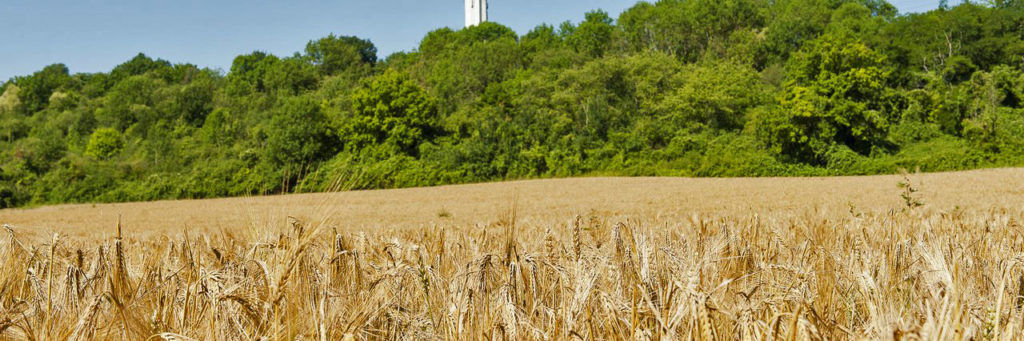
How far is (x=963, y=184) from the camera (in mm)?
25000

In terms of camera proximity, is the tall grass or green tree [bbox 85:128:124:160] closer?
the tall grass

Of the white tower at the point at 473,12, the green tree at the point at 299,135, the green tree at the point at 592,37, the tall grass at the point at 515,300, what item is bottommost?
the tall grass at the point at 515,300

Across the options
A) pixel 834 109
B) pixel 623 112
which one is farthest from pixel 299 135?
pixel 834 109

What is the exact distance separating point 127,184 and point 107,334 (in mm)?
59200

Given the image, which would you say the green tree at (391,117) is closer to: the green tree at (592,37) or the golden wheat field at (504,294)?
the green tree at (592,37)

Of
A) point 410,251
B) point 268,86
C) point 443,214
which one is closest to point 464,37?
point 268,86

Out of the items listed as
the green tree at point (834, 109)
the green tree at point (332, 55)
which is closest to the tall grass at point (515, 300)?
the green tree at point (834, 109)

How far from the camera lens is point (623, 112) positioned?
4928 centimetres

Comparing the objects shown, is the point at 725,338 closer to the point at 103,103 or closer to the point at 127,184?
the point at 127,184

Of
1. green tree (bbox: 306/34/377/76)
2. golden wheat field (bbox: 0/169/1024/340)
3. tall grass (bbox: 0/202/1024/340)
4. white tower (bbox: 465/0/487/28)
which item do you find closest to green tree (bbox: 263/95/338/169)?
green tree (bbox: 306/34/377/76)

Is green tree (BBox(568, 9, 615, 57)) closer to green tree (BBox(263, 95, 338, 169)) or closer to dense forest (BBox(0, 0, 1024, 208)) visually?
dense forest (BBox(0, 0, 1024, 208))

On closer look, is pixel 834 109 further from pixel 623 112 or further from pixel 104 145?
pixel 104 145

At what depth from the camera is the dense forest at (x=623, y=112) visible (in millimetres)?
40781

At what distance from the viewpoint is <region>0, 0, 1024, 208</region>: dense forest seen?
4078 centimetres
